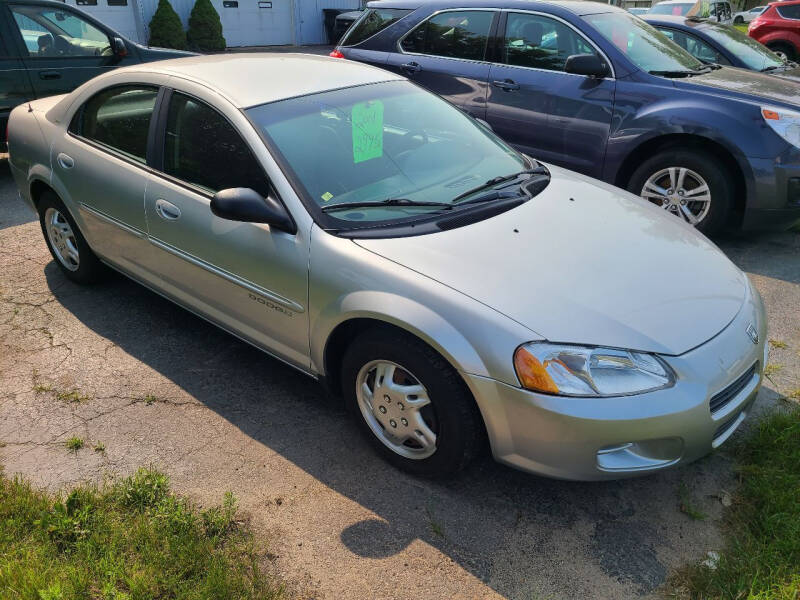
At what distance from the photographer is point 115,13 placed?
51.2 ft

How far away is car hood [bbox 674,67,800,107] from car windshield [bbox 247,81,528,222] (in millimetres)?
2470

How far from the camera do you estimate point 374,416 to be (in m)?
3.00

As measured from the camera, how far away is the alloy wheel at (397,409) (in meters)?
2.78

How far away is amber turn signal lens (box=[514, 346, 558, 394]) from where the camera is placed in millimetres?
2428

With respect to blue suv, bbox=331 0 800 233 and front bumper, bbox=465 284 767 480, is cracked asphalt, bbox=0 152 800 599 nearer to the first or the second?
front bumper, bbox=465 284 767 480

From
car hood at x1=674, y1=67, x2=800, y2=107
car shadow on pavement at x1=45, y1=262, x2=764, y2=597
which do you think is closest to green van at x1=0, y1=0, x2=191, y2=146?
car shadow on pavement at x1=45, y1=262, x2=764, y2=597

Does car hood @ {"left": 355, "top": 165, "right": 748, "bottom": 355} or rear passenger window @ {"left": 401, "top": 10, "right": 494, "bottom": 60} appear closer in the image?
car hood @ {"left": 355, "top": 165, "right": 748, "bottom": 355}

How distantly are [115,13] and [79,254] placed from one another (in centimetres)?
1358

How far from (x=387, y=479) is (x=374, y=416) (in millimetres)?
277

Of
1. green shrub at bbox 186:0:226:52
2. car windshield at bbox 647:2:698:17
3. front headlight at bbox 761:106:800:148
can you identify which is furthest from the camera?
green shrub at bbox 186:0:226:52

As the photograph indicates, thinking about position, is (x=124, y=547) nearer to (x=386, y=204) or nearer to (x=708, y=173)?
(x=386, y=204)

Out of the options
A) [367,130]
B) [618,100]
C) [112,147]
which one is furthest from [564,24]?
[112,147]

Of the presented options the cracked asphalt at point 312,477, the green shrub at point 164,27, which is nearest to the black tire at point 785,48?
the green shrub at point 164,27

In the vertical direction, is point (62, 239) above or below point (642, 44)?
below
